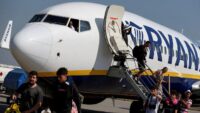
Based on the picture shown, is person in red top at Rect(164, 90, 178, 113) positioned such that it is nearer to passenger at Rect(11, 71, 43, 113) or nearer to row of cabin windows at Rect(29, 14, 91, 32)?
row of cabin windows at Rect(29, 14, 91, 32)

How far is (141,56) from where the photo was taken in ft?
59.8

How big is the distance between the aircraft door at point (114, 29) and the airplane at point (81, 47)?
0.57 feet

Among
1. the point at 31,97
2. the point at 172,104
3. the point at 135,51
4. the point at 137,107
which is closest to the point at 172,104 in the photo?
the point at 172,104

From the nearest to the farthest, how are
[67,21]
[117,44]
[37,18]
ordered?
1. [67,21]
2. [37,18]
3. [117,44]

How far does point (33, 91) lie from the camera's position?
10398 millimetres

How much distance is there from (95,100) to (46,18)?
21.5 ft

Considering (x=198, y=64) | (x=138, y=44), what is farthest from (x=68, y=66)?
(x=198, y=64)

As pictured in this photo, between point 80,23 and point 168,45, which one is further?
point 168,45

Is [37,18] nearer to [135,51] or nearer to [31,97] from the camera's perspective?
[135,51]

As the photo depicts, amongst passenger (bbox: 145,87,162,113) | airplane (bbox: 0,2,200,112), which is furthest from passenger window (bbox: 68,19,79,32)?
passenger (bbox: 145,87,162,113)

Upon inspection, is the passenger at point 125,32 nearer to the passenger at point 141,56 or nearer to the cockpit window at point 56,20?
the passenger at point 141,56

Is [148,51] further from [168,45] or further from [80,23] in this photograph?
[80,23]

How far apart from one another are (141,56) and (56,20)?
140 inches

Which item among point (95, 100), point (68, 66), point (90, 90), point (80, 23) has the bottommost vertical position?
point (95, 100)
